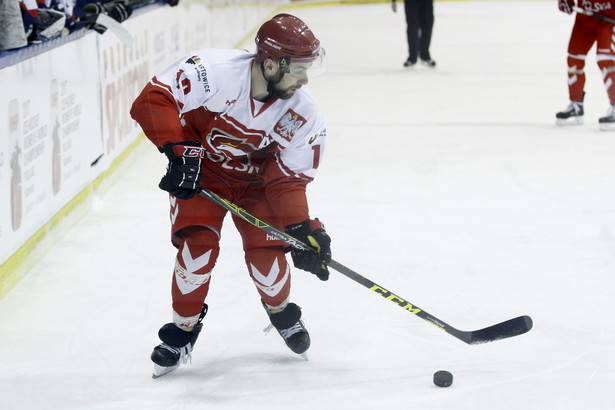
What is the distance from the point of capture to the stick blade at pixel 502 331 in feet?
7.65

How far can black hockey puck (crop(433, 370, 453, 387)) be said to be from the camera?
88.1 inches

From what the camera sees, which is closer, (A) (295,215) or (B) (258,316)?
(A) (295,215)

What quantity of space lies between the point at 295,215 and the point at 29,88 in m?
1.32

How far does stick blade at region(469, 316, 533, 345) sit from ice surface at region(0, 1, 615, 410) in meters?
0.08

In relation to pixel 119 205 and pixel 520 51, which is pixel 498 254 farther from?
pixel 520 51

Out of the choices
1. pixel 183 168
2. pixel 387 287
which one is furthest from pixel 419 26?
pixel 183 168

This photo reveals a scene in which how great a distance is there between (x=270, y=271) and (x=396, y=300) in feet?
1.10

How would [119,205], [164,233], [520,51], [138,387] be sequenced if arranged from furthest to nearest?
1. [520,51]
2. [119,205]
3. [164,233]
4. [138,387]

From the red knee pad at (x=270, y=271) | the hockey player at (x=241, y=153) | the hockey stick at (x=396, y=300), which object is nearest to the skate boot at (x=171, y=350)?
the hockey player at (x=241, y=153)

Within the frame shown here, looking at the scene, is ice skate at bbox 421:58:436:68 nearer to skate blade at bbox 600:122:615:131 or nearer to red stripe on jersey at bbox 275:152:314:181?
skate blade at bbox 600:122:615:131

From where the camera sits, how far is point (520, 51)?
870cm

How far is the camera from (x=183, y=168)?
2008 millimetres

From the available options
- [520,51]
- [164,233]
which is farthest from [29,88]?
[520,51]

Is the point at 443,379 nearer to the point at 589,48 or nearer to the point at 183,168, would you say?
the point at 183,168
